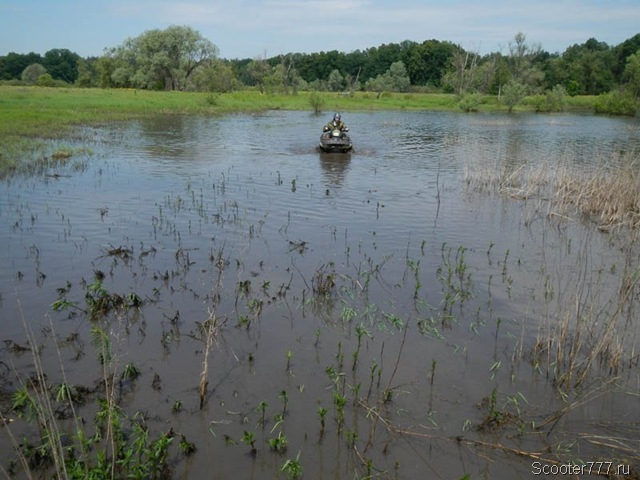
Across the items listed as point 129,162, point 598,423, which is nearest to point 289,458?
point 598,423

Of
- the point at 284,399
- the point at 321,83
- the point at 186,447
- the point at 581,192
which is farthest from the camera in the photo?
the point at 321,83

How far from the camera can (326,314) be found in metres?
8.97

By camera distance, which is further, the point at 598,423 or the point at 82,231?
Result: the point at 82,231

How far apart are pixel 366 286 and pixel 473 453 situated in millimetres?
4549

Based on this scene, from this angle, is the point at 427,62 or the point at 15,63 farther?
the point at 15,63

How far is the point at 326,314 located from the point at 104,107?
140 feet

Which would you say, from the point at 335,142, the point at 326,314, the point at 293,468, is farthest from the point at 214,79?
the point at 293,468

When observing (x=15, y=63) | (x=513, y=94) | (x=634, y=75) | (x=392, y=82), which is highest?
(x=15, y=63)

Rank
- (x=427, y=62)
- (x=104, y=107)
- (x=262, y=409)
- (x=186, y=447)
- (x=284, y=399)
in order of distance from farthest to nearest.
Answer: (x=427, y=62), (x=104, y=107), (x=284, y=399), (x=262, y=409), (x=186, y=447)

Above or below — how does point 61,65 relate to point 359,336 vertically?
above

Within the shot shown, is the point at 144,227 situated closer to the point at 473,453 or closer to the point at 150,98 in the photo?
the point at 473,453

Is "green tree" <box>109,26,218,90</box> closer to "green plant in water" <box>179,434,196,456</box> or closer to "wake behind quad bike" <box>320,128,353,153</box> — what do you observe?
"wake behind quad bike" <box>320,128,353,153</box>

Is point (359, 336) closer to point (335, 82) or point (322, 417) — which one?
point (322, 417)

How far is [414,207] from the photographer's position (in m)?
17.0
